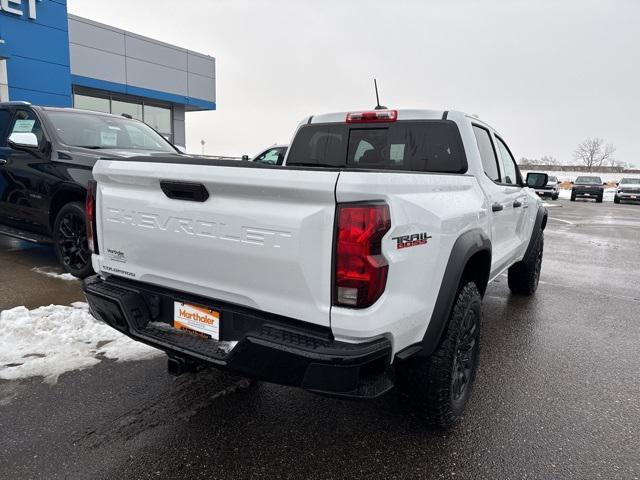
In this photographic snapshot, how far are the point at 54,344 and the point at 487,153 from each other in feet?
12.3

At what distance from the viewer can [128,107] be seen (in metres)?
20.7

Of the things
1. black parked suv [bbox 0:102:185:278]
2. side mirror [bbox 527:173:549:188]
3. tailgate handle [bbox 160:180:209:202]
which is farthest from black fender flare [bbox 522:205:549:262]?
black parked suv [bbox 0:102:185:278]

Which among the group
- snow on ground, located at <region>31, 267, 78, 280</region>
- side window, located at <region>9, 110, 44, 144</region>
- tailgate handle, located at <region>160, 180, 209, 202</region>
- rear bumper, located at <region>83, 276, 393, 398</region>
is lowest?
snow on ground, located at <region>31, 267, 78, 280</region>

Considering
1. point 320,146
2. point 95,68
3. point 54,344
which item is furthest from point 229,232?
point 95,68

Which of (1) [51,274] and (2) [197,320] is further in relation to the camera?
(1) [51,274]

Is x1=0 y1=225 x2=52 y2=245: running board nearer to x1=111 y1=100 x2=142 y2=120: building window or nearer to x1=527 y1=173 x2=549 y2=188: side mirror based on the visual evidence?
x1=527 y1=173 x2=549 y2=188: side mirror

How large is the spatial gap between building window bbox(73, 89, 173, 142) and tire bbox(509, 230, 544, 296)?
15.1 m

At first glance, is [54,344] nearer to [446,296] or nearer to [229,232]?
[229,232]

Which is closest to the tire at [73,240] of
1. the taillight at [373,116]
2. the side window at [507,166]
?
the taillight at [373,116]

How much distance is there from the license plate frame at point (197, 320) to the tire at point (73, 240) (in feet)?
10.1

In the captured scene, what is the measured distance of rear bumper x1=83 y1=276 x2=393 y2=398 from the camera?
1.96m

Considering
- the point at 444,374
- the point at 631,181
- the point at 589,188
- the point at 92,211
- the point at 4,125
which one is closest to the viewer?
the point at 444,374

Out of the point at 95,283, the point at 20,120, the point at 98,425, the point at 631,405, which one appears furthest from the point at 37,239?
the point at 631,405

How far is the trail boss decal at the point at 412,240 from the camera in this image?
2031 millimetres
